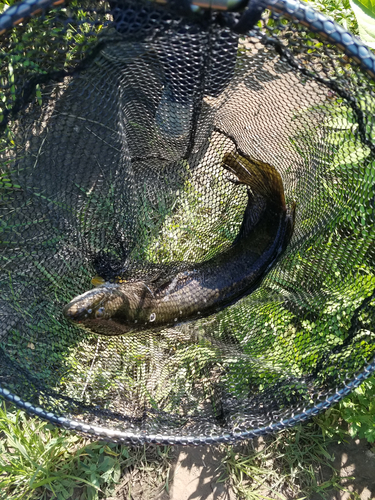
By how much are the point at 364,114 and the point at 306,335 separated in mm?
1253

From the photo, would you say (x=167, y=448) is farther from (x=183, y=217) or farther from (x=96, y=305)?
(x=183, y=217)

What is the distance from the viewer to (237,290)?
2.41 metres

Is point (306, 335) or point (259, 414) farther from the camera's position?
point (306, 335)

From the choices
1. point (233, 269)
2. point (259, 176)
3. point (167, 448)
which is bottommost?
point (167, 448)

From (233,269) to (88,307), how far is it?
3.43ft

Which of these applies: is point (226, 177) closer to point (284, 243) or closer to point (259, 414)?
point (284, 243)

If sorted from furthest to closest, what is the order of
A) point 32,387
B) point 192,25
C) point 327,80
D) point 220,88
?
point 220,88 < point 32,387 < point 327,80 < point 192,25

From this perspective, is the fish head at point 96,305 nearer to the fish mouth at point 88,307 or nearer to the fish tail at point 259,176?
the fish mouth at point 88,307

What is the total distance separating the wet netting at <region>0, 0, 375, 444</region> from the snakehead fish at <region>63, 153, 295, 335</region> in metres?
0.01

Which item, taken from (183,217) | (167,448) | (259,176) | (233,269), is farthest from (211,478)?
(259,176)

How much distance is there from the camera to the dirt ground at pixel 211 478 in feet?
7.13

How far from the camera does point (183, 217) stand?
8.59ft

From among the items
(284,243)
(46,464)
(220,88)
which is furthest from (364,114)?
(46,464)

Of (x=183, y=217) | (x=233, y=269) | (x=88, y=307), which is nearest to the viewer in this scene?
(x=88, y=307)
